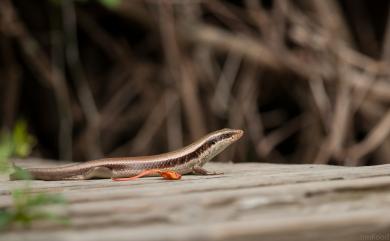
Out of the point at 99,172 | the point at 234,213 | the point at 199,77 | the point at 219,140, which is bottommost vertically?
the point at 234,213

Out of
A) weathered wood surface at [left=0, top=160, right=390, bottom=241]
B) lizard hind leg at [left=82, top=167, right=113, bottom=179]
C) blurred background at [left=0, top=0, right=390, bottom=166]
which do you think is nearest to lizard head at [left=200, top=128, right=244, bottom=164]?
lizard hind leg at [left=82, top=167, right=113, bottom=179]

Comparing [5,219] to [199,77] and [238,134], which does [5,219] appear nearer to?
[238,134]

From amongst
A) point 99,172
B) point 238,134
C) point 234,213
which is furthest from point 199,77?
point 234,213

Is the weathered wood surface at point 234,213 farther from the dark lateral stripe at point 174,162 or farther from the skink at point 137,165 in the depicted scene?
the dark lateral stripe at point 174,162

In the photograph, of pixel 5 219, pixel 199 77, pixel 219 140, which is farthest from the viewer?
pixel 199 77

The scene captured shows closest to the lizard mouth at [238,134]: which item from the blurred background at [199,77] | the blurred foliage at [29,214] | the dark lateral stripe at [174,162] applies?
the dark lateral stripe at [174,162]

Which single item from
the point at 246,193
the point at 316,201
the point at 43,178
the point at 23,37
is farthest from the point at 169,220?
the point at 23,37

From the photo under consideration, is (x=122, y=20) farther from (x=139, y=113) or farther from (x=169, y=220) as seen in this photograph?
(x=169, y=220)
